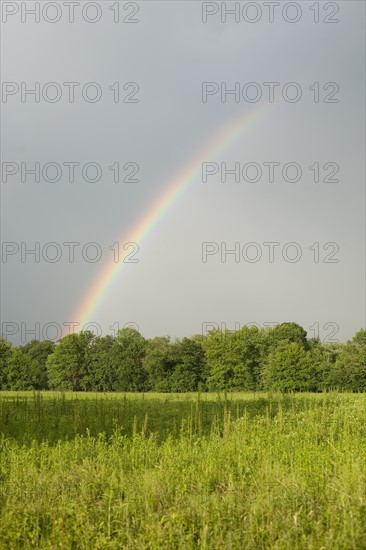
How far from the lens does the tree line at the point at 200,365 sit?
54375 millimetres

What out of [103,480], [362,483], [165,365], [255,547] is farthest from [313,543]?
[165,365]

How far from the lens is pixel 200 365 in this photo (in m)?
59.8

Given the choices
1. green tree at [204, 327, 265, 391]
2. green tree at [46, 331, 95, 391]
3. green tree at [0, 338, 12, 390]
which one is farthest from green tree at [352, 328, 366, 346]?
green tree at [0, 338, 12, 390]

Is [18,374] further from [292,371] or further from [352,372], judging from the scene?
[352,372]

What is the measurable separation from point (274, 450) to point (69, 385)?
54925 mm

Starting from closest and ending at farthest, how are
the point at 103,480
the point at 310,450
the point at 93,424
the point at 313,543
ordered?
the point at 313,543 → the point at 103,480 → the point at 310,450 → the point at 93,424

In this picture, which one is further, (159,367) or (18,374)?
(159,367)

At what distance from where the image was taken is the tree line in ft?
178

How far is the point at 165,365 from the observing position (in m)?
58.5

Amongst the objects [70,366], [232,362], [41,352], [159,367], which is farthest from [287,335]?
[41,352]

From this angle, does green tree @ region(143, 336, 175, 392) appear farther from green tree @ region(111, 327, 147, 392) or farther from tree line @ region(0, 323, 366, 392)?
green tree @ region(111, 327, 147, 392)

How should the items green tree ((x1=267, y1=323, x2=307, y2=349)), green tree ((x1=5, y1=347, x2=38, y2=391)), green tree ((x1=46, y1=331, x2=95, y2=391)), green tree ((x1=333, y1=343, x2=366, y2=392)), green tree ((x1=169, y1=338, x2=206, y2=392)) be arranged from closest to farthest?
green tree ((x1=333, y1=343, x2=366, y2=392)) → green tree ((x1=5, y1=347, x2=38, y2=391)) → green tree ((x1=169, y1=338, x2=206, y2=392)) → green tree ((x1=46, y1=331, x2=95, y2=391)) → green tree ((x1=267, y1=323, x2=307, y2=349))

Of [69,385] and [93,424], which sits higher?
[93,424]

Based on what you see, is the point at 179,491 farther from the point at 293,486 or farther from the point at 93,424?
the point at 93,424
